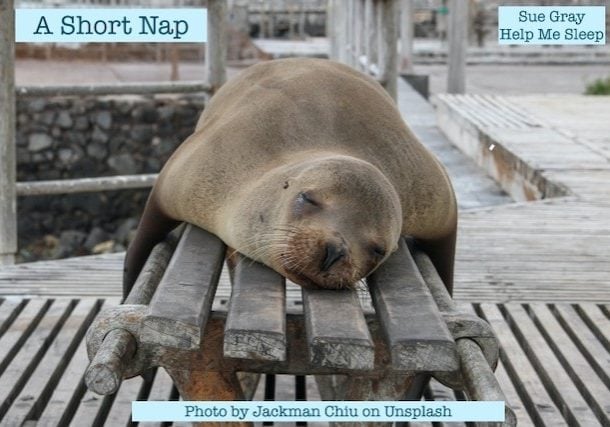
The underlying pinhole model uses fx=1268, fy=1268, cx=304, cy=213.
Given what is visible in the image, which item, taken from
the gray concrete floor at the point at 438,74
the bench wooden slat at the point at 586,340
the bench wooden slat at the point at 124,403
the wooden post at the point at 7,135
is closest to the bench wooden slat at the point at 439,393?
the bench wooden slat at the point at 586,340

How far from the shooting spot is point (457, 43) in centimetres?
1102

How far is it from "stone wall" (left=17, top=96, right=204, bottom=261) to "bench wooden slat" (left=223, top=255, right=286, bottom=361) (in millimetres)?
11276

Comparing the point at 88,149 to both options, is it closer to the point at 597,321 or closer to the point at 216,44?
the point at 216,44

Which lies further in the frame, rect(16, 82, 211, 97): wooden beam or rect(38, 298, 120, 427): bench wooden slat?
rect(16, 82, 211, 97): wooden beam

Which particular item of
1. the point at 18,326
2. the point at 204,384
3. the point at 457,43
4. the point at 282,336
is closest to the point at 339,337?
the point at 282,336

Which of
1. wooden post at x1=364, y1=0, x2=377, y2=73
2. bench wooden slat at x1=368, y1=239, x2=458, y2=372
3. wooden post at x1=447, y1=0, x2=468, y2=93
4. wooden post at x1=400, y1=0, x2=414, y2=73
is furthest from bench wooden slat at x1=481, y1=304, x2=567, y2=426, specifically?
wooden post at x1=400, y1=0, x2=414, y2=73

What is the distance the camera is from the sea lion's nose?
2.73 m

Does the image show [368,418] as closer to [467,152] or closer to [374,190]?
[374,190]

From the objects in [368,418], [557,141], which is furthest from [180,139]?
[368,418]

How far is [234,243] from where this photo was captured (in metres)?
3.10

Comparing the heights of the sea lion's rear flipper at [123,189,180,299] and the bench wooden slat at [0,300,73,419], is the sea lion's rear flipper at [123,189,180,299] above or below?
above
